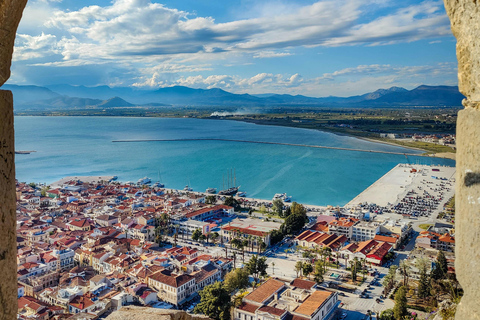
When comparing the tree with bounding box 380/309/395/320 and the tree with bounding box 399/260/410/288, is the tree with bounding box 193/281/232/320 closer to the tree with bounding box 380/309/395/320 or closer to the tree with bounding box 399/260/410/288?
the tree with bounding box 380/309/395/320

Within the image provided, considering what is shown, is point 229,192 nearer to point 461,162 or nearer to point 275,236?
point 275,236

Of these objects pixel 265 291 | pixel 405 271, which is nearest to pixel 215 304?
pixel 265 291

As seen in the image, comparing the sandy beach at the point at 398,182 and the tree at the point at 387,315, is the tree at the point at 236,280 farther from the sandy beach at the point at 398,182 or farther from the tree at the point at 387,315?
the sandy beach at the point at 398,182

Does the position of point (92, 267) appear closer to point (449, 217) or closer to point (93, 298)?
point (93, 298)

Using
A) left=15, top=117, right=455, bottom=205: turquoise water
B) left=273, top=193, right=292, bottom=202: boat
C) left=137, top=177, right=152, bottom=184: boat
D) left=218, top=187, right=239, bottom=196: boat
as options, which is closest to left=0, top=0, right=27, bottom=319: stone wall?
Answer: left=273, top=193, right=292, bottom=202: boat

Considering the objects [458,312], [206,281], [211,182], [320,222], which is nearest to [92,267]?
[206,281]

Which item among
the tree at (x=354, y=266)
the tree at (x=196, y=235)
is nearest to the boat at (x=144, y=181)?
the tree at (x=196, y=235)
